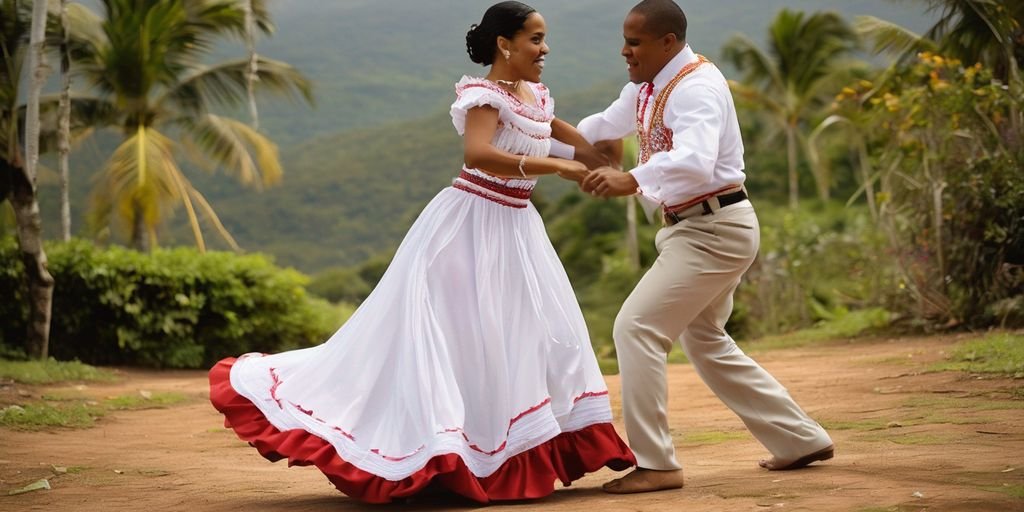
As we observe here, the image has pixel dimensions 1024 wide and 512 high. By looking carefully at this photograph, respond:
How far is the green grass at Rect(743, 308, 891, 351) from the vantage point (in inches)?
552

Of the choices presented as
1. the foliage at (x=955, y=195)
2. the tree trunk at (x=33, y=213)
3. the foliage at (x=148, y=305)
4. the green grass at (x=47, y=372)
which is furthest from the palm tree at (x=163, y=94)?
the foliage at (x=955, y=195)

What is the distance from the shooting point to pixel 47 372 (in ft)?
38.9

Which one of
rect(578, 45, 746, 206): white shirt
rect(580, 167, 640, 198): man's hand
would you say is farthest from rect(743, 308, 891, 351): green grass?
rect(580, 167, 640, 198): man's hand

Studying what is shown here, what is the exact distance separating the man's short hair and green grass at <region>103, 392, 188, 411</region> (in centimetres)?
682

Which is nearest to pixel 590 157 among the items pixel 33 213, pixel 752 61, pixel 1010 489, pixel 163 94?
pixel 1010 489

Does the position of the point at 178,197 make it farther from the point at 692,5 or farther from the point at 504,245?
the point at 692,5

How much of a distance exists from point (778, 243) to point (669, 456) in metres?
13.7

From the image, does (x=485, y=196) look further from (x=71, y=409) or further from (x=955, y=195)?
(x=955, y=195)

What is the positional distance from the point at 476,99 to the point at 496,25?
34cm

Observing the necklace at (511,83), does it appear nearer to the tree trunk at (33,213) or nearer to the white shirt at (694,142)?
the white shirt at (694,142)

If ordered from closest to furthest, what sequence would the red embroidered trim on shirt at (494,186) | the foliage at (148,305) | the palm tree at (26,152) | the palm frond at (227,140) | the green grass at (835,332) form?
the red embroidered trim on shirt at (494,186) → the palm tree at (26,152) → the green grass at (835,332) → the foliage at (148,305) → the palm frond at (227,140)

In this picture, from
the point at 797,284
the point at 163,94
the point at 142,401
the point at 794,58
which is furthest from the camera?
the point at 794,58

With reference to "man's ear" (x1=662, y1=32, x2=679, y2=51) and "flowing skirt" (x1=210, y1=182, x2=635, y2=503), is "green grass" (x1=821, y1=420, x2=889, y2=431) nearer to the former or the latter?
"flowing skirt" (x1=210, y1=182, x2=635, y2=503)

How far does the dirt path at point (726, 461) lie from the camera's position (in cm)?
446
